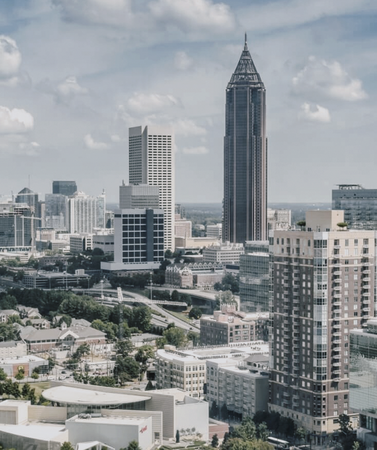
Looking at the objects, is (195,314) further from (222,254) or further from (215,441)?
(215,441)

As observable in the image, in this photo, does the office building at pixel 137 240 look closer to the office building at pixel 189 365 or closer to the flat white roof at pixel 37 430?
the office building at pixel 189 365

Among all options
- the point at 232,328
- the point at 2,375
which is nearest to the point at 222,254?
the point at 232,328

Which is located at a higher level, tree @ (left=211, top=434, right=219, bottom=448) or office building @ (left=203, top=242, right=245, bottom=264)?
office building @ (left=203, top=242, right=245, bottom=264)

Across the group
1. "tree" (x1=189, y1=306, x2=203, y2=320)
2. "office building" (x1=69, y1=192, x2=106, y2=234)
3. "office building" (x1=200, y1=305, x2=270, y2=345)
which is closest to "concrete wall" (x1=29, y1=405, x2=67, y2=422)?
"office building" (x1=200, y1=305, x2=270, y2=345)

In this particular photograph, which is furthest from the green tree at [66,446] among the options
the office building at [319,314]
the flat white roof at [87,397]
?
the office building at [319,314]

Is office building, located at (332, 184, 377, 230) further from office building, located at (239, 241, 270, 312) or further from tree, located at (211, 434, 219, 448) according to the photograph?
tree, located at (211, 434, 219, 448)

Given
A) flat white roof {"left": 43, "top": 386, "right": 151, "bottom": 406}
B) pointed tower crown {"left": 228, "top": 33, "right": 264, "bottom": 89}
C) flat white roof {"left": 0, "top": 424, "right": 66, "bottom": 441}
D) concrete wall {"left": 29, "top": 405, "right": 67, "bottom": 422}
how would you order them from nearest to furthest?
flat white roof {"left": 0, "top": 424, "right": 66, "bottom": 441}
flat white roof {"left": 43, "top": 386, "right": 151, "bottom": 406}
concrete wall {"left": 29, "top": 405, "right": 67, "bottom": 422}
pointed tower crown {"left": 228, "top": 33, "right": 264, "bottom": 89}

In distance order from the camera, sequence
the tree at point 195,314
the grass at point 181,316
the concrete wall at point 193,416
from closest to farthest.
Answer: the concrete wall at point 193,416
the grass at point 181,316
the tree at point 195,314

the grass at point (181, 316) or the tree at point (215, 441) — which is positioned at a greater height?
the grass at point (181, 316)
